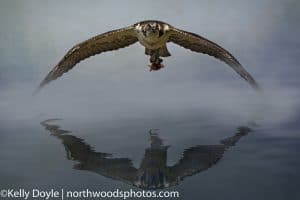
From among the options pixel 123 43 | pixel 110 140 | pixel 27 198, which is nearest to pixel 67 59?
pixel 123 43

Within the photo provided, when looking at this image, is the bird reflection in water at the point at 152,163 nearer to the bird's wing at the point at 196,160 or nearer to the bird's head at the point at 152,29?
the bird's wing at the point at 196,160

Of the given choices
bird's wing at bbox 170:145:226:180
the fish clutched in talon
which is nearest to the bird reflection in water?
bird's wing at bbox 170:145:226:180

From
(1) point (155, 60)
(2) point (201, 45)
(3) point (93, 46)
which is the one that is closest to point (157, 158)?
(1) point (155, 60)

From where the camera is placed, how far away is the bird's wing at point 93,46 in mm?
7156

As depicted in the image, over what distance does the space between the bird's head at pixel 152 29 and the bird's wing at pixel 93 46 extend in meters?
0.24

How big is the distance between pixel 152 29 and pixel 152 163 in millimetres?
2091

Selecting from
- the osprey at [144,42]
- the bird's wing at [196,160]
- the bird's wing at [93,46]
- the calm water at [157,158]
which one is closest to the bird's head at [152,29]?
the osprey at [144,42]

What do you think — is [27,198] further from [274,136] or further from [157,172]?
[274,136]

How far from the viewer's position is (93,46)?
24.1 ft

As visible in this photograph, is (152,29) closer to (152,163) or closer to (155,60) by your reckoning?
(155,60)

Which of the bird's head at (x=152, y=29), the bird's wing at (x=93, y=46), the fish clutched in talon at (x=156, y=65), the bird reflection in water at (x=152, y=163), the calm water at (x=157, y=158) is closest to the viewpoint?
the calm water at (x=157, y=158)

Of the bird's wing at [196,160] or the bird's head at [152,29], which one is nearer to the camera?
the bird's wing at [196,160]

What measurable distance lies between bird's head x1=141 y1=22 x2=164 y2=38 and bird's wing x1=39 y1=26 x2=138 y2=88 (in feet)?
0.78

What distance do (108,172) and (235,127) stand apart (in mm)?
2597
